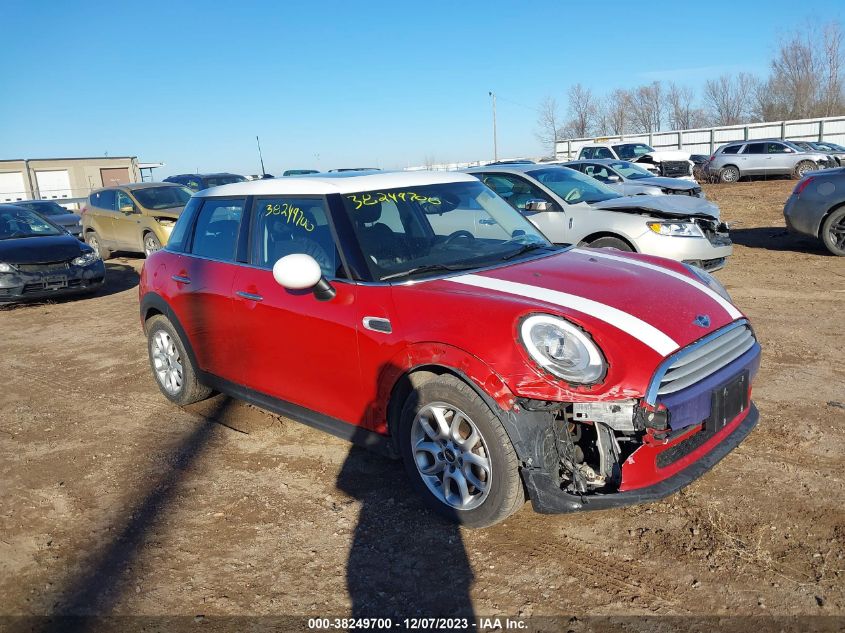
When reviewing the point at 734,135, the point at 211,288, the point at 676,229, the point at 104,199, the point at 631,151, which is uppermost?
the point at 734,135

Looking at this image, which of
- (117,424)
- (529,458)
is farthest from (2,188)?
(529,458)

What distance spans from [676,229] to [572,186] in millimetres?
1697

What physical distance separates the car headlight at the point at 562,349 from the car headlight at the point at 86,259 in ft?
32.2

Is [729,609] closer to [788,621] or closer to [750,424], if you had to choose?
[788,621]

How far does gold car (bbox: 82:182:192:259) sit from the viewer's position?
13.5 m

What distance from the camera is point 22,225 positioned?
11.6 metres

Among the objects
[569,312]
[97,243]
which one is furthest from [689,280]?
[97,243]

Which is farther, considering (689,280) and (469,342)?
(689,280)

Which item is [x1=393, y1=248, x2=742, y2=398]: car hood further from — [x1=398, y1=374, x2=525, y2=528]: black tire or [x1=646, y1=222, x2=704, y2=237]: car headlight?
[x1=646, y1=222, x2=704, y2=237]: car headlight

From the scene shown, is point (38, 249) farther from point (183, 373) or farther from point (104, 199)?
point (183, 373)

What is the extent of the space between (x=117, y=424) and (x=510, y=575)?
3559 mm

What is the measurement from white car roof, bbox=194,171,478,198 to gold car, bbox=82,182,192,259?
9.47m

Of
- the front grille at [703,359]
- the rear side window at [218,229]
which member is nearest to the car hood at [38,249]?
the rear side window at [218,229]

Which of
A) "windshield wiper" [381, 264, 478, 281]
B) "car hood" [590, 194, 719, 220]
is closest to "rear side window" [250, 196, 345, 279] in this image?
"windshield wiper" [381, 264, 478, 281]
